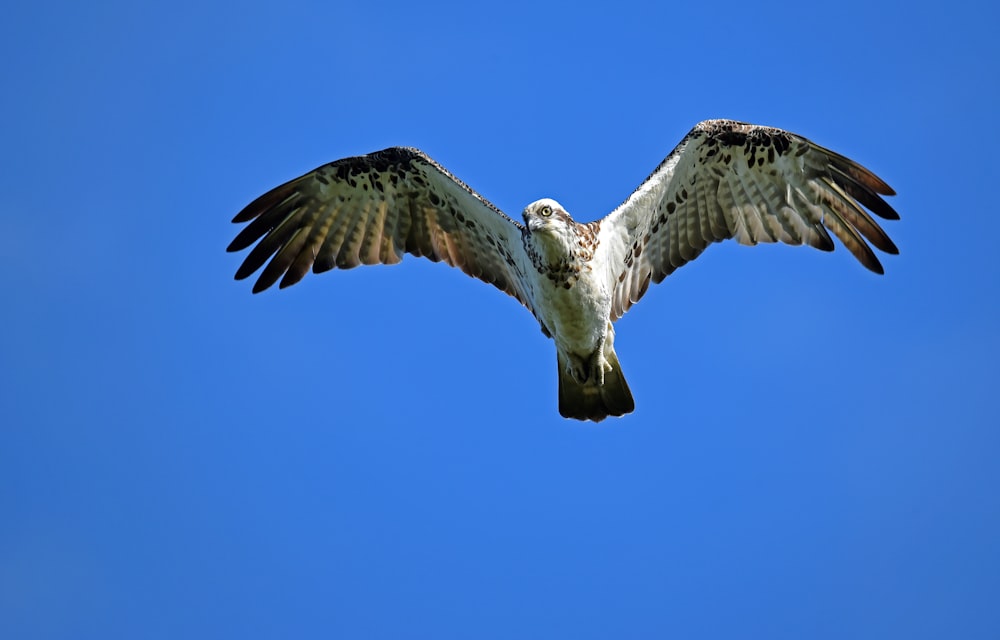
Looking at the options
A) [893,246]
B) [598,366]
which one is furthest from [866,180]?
[598,366]

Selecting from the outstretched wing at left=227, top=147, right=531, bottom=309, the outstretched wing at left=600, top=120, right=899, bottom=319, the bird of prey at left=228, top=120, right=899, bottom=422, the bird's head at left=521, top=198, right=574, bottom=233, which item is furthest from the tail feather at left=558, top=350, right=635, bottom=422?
the bird's head at left=521, top=198, right=574, bottom=233

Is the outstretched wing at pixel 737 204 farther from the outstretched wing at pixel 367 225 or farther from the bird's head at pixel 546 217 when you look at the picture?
the outstretched wing at pixel 367 225

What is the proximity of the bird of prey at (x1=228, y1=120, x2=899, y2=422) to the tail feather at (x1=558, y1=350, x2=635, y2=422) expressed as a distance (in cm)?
1

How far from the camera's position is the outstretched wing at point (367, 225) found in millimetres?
12195

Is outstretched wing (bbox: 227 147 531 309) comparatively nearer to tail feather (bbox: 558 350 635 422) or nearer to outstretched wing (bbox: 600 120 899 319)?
tail feather (bbox: 558 350 635 422)

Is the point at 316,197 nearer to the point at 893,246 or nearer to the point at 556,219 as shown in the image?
the point at 556,219

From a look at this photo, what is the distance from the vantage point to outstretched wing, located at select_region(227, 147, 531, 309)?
12.2 m

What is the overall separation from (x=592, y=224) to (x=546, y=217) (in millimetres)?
740

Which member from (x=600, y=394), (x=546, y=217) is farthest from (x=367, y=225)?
(x=600, y=394)

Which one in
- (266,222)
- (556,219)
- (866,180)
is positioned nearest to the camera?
(556,219)

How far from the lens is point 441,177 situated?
11930 millimetres

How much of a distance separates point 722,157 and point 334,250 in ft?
13.9

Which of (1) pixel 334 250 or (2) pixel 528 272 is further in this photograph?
(1) pixel 334 250

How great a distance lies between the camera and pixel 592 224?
11.4 m
